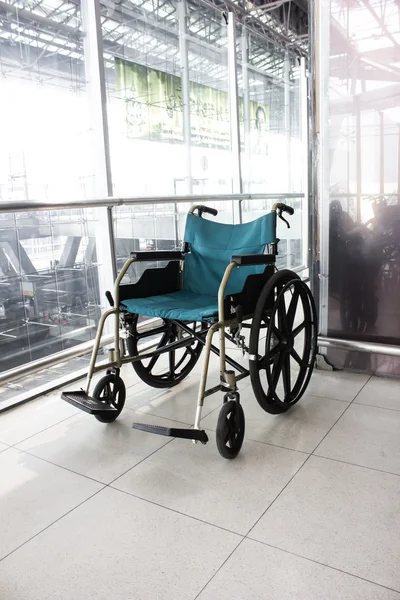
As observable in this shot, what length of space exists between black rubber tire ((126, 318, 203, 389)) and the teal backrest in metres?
0.34

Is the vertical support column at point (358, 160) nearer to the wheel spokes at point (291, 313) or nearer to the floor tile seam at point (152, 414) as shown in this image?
the wheel spokes at point (291, 313)

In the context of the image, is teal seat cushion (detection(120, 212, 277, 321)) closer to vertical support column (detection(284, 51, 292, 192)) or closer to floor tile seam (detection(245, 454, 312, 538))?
floor tile seam (detection(245, 454, 312, 538))

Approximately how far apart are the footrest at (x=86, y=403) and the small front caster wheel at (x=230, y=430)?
411mm


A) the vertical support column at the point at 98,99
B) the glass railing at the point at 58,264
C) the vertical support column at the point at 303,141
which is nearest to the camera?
the vertical support column at the point at 98,99

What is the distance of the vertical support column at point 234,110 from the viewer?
4711 mm

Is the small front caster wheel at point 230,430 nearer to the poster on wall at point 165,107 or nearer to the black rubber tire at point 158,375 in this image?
the black rubber tire at point 158,375

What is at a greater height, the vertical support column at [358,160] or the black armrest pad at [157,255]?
the vertical support column at [358,160]

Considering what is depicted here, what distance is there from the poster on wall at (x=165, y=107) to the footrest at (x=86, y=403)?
354 centimetres

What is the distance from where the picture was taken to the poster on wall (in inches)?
190

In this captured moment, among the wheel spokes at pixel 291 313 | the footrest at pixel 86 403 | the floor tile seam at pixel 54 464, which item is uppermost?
the wheel spokes at pixel 291 313

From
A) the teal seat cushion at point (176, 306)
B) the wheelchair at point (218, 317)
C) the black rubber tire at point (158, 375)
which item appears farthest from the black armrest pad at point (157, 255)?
the black rubber tire at point (158, 375)

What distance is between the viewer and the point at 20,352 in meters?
4.63

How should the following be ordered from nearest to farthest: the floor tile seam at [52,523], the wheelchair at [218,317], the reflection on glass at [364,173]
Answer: the floor tile seam at [52,523] → the wheelchair at [218,317] → the reflection on glass at [364,173]

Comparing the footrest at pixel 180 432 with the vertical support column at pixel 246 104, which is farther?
the vertical support column at pixel 246 104
